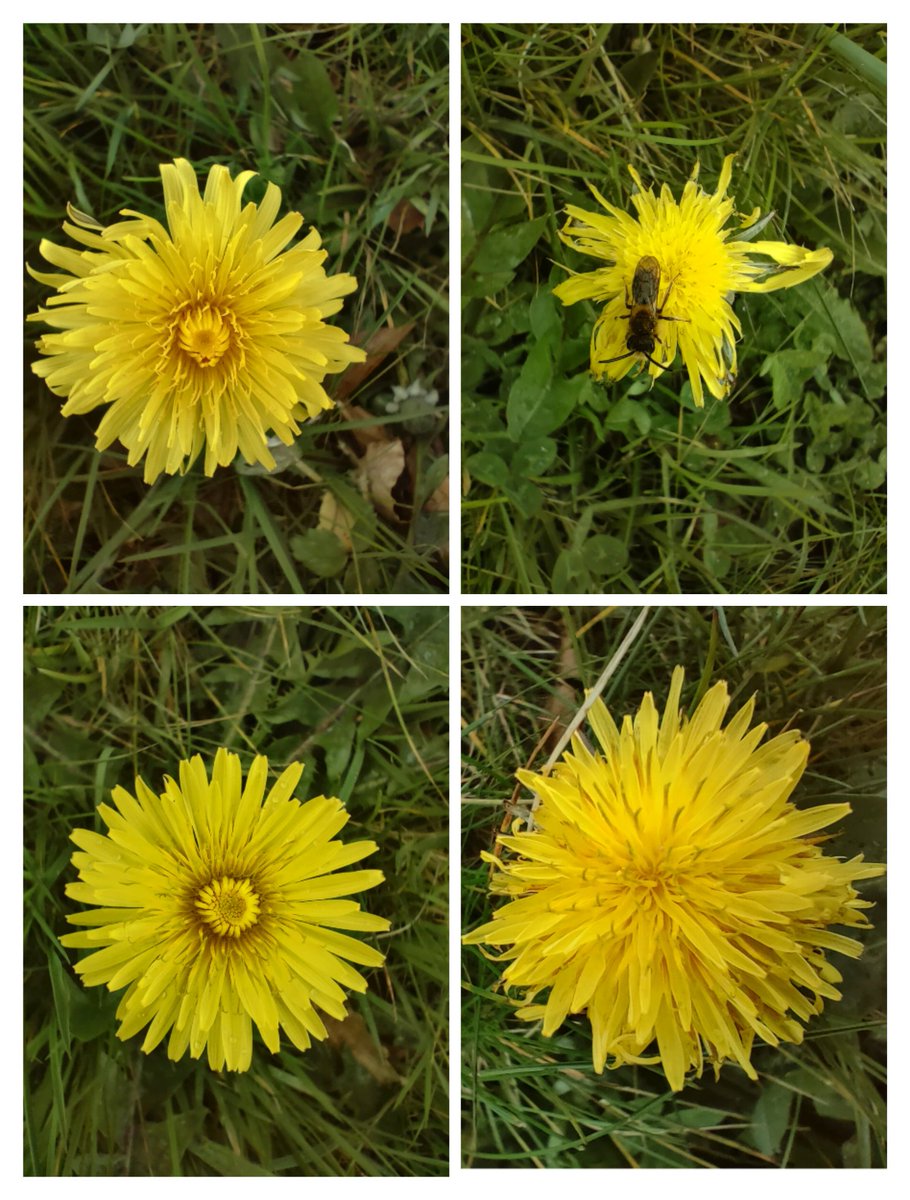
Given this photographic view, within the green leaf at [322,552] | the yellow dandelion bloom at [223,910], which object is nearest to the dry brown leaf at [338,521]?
the green leaf at [322,552]

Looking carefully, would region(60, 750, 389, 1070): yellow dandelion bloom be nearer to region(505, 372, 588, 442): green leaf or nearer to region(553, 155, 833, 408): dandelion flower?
region(505, 372, 588, 442): green leaf

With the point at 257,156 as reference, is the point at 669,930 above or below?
below

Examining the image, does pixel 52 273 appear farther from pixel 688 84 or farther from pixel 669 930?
pixel 669 930

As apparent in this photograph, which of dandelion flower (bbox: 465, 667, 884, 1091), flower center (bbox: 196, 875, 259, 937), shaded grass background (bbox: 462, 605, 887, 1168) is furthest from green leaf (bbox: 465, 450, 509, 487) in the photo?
flower center (bbox: 196, 875, 259, 937)

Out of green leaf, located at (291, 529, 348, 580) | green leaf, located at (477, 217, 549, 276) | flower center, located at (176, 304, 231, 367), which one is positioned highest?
green leaf, located at (477, 217, 549, 276)

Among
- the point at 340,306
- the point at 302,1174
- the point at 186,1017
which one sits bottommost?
the point at 302,1174

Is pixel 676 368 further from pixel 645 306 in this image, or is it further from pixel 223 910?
pixel 223 910

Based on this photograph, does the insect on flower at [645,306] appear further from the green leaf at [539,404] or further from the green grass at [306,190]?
the green grass at [306,190]
